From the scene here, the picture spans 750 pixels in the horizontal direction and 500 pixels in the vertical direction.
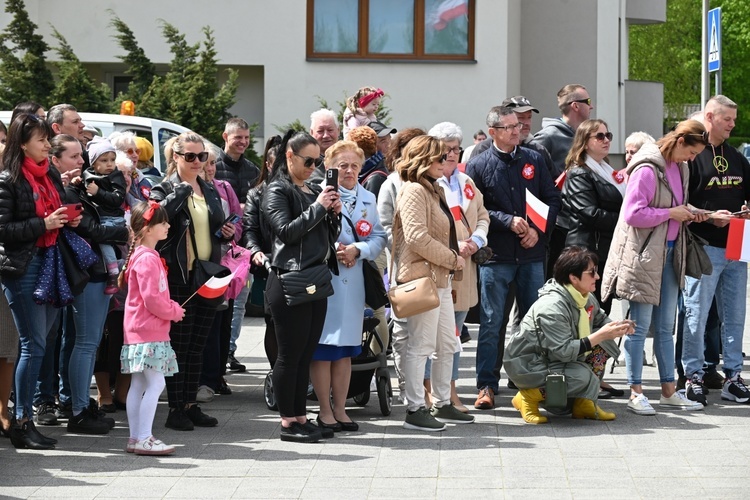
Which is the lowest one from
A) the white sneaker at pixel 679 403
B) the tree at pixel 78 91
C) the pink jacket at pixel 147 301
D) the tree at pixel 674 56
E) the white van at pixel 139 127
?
the white sneaker at pixel 679 403

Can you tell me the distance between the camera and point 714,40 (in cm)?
1820

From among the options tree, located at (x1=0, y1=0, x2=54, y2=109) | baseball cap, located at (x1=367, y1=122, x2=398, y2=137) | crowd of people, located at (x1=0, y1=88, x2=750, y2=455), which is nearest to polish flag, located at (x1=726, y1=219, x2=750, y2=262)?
crowd of people, located at (x1=0, y1=88, x2=750, y2=455)

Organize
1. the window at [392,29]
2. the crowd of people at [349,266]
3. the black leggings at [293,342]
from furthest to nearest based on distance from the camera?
the window at [392,29]
the black leggings at [293,342]
the crowd of people at [349,266]

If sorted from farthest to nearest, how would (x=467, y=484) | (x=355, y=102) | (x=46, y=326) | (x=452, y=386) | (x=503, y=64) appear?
1. (x=503, y=64)
2. (x=355, y=102)
3. (x=452, y=386)
4. (x=46, y=326)
5. (x=467, y=484)

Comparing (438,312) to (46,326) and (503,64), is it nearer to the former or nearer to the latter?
(46,326)

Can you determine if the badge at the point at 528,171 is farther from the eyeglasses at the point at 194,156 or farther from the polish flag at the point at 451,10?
the polish flag at the point at 451,10

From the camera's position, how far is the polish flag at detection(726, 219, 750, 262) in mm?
9172

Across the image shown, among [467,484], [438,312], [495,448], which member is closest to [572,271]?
[438,312]

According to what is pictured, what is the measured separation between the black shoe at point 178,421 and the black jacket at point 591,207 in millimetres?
3390

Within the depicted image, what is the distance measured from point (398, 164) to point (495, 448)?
2.05m

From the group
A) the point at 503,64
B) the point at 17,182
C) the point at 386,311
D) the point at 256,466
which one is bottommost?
the point at 256,466

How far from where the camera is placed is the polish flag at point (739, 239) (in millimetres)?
9172

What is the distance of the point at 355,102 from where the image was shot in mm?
11305

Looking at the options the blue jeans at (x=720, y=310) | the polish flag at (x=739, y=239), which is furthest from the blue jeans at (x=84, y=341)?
the polish flag at (x=739, y=239)
